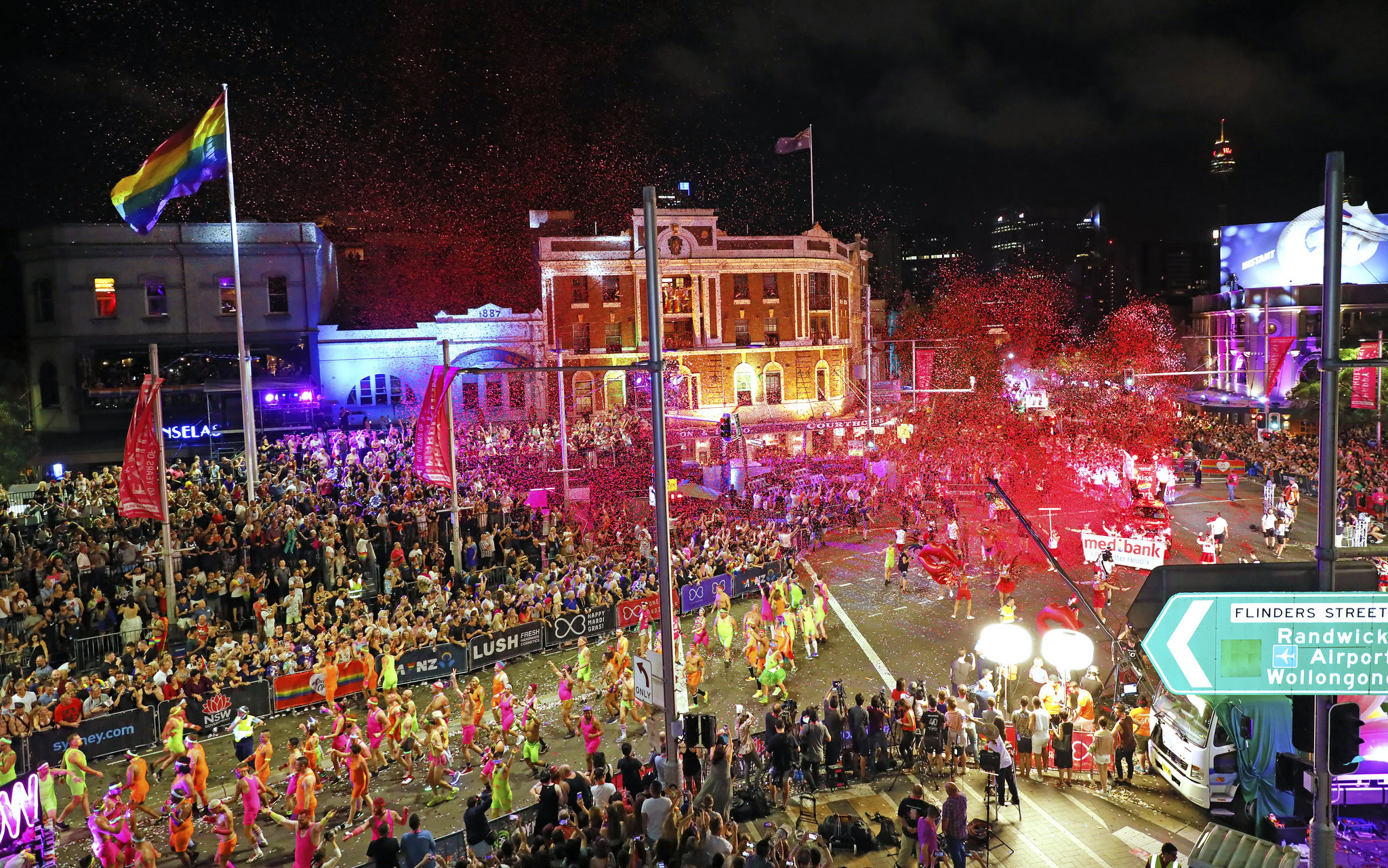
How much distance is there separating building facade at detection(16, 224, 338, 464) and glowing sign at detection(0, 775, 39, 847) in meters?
30.4

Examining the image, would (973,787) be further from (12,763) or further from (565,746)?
(12,763)

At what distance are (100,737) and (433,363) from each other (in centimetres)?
3137

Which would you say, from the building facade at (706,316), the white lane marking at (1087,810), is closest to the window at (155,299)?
the building facade at (706,316)

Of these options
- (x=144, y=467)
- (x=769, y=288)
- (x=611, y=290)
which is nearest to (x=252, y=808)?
(x=144, y=467)

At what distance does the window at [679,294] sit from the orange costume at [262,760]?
40.3m

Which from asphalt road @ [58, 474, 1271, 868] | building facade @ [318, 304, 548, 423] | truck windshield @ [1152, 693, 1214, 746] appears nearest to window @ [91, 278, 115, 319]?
building facade @ [318, 304, 548, 423]

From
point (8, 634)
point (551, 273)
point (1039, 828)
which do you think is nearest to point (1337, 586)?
point (1039, 828)

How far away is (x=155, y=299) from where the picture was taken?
39906 mm

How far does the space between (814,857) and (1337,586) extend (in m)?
5.08

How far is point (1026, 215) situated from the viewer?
185000mm

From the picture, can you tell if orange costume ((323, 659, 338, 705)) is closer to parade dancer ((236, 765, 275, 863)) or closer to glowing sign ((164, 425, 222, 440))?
parade dancer ((236, 765, 275, 863))

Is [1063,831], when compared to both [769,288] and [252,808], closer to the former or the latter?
[252,808]

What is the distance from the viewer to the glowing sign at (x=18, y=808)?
10.3 m

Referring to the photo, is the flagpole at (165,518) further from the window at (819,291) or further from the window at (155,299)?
the window at (819,291)
